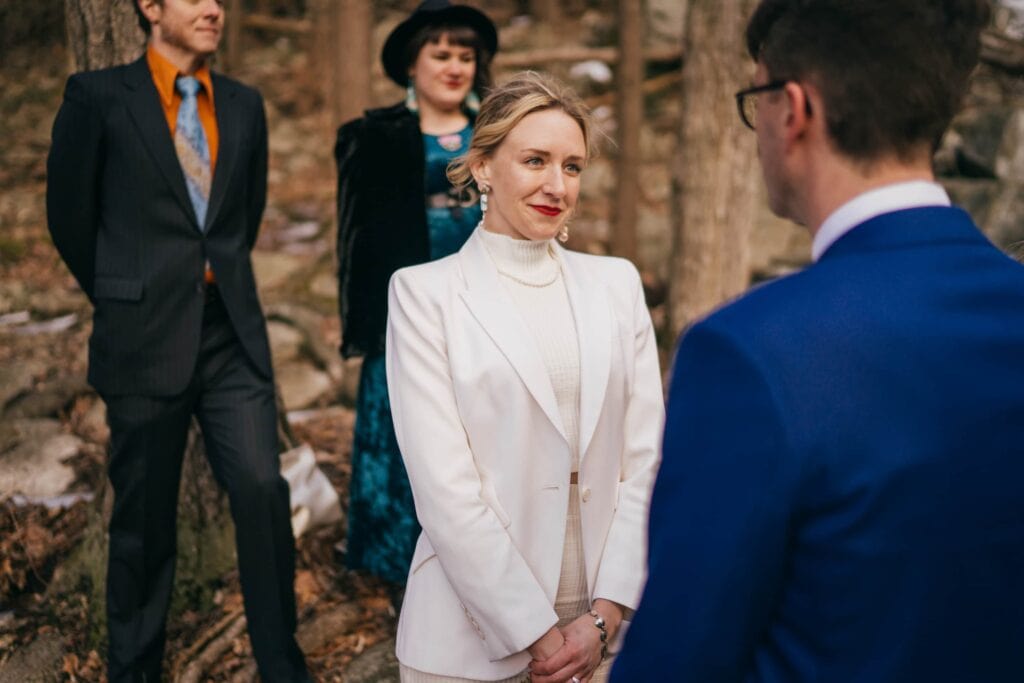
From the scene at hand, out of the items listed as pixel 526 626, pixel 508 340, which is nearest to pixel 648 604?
pixel 526 626

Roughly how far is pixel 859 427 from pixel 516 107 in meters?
1.67

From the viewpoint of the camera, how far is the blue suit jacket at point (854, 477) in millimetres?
1178

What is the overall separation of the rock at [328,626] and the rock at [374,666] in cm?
19

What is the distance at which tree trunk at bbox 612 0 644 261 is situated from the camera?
10.2m

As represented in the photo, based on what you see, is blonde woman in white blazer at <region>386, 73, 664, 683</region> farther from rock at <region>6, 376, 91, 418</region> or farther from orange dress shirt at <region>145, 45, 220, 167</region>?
rock at <region>6, 376, 91, 418</region>

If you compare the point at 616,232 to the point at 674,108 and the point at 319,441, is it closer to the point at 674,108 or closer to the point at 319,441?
the point at 674,108

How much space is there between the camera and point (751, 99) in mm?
1510

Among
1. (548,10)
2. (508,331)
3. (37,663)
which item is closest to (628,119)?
(548,10)

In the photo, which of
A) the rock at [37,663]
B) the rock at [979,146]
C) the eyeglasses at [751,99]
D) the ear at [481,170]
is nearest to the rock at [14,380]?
the rock at [37,663]

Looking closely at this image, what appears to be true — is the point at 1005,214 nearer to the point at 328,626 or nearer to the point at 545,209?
the point at 328,626

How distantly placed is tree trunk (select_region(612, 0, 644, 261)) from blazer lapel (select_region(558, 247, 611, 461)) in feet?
25.2

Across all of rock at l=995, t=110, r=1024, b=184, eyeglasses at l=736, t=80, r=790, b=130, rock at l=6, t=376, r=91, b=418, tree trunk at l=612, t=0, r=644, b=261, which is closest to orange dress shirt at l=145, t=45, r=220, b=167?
eyeglasses at l=736, t=80, r=790, b=130

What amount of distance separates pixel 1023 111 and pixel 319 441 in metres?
8.22

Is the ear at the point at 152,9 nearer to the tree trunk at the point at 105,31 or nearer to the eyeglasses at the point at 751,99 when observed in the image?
the tree trunk at the point at 105,31
